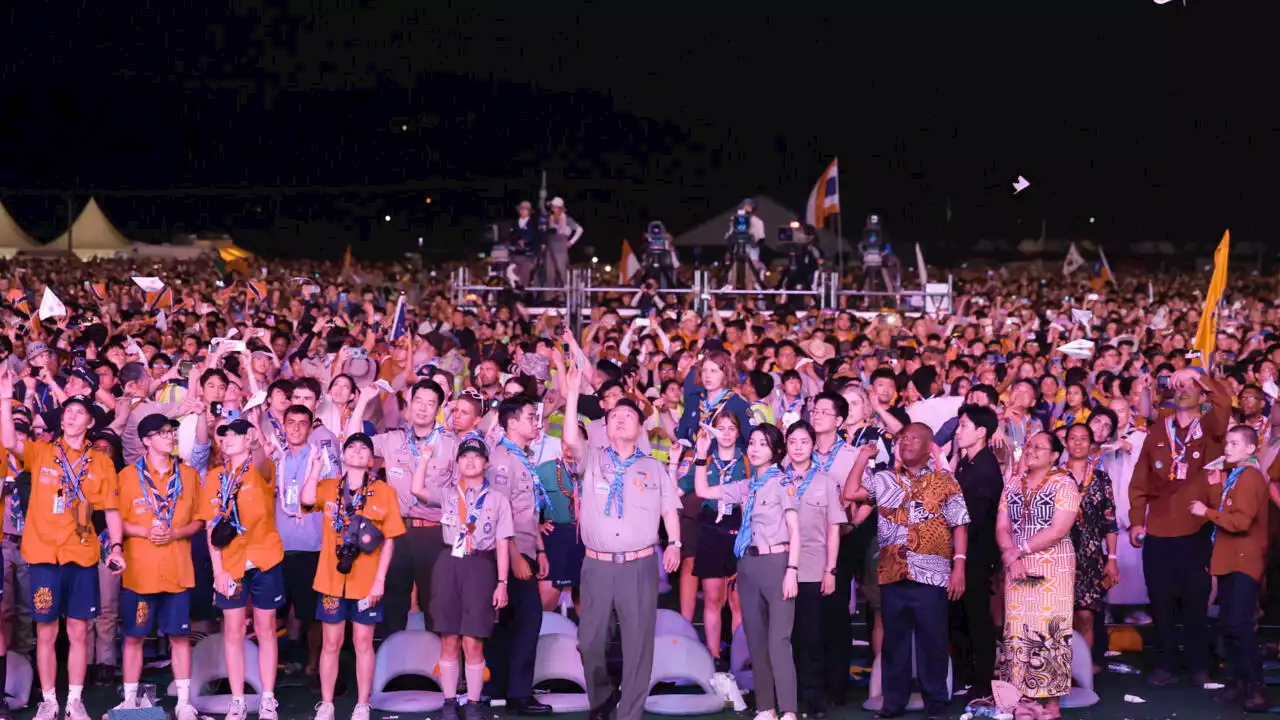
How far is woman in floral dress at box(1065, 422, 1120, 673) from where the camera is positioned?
8000mm

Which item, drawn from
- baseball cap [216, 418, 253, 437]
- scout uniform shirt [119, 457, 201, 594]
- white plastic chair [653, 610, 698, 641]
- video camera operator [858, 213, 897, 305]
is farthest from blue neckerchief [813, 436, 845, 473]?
video camera operator [858, 213, 897, 305]

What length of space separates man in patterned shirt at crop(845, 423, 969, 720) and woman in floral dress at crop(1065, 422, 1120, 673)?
2.98ft

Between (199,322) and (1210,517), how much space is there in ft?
35.7

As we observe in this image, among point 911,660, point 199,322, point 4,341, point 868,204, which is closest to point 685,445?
point 911,660

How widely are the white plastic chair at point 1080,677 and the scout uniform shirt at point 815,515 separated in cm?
141

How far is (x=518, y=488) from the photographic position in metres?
7.70

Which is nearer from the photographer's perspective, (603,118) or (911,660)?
(911,660)

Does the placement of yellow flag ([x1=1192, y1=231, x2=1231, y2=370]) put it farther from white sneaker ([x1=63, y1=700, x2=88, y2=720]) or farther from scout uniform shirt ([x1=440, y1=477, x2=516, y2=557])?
white sneaker ([x1=63, y1=700, x2=88, y2=720])

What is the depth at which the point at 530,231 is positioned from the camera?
872 inches

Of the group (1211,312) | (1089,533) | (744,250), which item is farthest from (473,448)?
(744,250)

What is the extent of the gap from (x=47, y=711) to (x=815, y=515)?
375 cm

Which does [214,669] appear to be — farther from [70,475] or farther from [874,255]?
[874,255]

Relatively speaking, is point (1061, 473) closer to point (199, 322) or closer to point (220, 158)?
point (199, 322)

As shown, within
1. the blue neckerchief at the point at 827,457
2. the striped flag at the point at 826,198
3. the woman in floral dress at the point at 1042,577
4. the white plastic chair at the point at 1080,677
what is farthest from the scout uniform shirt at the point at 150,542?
the striped flag at the point at 826,198
